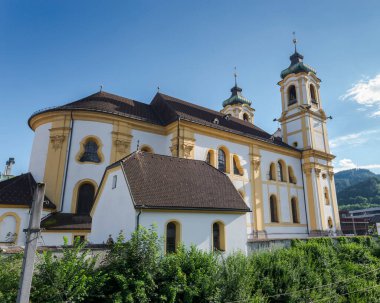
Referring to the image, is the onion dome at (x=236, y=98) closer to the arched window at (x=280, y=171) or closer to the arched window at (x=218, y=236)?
the arched window at (x=280, y=171)

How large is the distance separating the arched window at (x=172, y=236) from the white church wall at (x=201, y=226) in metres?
0.23

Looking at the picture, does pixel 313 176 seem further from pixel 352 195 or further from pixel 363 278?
pixel 352 195

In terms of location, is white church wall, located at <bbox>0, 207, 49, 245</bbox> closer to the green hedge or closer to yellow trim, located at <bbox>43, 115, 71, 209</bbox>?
yellow trim, located at <bbox>43, 115, 71, 209</bbox>

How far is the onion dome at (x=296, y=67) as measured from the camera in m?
35.9

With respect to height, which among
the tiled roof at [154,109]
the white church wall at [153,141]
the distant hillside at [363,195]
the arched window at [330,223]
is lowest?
Result: the arched window at [330,223]

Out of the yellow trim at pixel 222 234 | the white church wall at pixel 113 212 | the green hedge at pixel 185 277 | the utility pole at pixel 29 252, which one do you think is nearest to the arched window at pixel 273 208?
the green hedge at pixel 185 277

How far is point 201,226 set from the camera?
1332 centimetres

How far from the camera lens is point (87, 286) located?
28.8ft

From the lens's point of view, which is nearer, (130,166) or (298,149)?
(130,166)

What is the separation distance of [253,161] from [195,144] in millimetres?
6896

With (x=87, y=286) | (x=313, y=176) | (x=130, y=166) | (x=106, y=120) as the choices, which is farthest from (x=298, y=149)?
(x=87, y=286)

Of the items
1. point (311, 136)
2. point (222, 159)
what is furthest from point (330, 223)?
point (222, 159)

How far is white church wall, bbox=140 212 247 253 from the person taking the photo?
12.3 m

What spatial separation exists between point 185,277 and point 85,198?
39.0 feet
